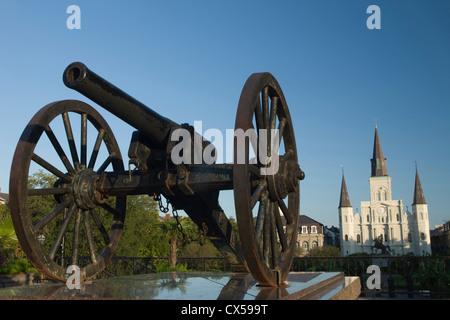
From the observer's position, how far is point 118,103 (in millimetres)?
4230

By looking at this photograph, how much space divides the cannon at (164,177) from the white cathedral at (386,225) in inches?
3618

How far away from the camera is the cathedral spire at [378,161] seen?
102m

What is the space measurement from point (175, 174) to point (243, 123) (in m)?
1.52

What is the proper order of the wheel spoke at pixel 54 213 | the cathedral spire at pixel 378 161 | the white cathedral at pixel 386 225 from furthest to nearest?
the cathedral spire at pixel 378 161, the white cathedral at pixel 386 225, the wheel spoke at pixel 54 213

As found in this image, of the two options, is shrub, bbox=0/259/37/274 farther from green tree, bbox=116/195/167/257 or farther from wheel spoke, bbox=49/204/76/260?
green tree, bbox=116/195/167/257

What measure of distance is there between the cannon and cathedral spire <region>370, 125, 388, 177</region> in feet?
338

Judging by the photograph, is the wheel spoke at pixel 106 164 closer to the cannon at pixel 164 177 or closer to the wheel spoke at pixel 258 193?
the cannon at pixel 164 177

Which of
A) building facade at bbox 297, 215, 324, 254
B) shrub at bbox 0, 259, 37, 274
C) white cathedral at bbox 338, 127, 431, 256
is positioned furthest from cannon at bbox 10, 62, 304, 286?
building facade at bbox 297, 215, 324, 254

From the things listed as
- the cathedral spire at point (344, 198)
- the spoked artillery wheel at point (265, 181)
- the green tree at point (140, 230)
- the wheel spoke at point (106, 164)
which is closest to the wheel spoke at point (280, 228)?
the spoked artillery wheel at point (265, 181)

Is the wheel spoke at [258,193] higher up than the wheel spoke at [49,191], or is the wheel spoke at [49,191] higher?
the wheel spoke at [49,191]

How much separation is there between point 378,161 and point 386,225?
16.4 metres

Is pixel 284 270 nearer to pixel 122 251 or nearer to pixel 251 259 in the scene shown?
pixel 251 259

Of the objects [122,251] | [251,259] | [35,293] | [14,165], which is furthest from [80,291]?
[122,251]

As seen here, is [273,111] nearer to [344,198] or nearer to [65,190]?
[65,190]
